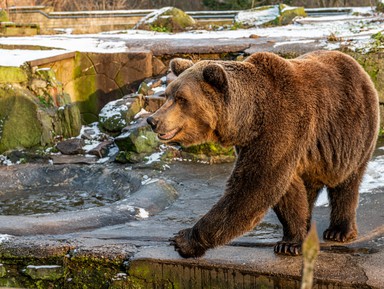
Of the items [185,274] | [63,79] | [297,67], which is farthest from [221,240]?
[63,79]

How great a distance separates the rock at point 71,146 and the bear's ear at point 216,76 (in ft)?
15.0

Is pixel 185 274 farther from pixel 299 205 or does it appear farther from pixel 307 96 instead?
pixel 307 96

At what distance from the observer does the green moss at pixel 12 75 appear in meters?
8.62

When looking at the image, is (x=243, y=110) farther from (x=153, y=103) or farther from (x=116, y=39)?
(x=116, y=39)

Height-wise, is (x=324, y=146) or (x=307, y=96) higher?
(x=307, y=96)

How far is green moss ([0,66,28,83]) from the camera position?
8.62 m

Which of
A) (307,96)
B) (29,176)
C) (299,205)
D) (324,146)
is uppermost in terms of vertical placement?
(307,96)

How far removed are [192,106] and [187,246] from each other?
882 mm

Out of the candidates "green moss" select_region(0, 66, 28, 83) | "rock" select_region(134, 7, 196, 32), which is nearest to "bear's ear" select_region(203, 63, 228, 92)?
"green moss" select_region(0, 66, 28, 83)

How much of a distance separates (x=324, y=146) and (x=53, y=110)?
5.22 m

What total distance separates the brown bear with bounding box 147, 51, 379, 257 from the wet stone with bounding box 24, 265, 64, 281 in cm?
91

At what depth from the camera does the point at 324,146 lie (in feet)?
13.8

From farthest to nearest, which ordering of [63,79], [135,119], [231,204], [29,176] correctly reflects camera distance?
[63,79], [135,119], [29,176], [231,204]

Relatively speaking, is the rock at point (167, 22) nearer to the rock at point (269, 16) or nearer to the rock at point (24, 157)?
the rock at point (269, 16)
